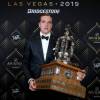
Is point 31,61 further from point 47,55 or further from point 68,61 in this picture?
point 68,61

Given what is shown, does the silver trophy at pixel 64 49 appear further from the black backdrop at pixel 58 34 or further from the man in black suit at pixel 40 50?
the black backdrop at pixel 58 34

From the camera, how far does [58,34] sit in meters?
5.87

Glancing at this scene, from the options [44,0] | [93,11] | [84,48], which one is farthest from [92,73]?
[44,0]

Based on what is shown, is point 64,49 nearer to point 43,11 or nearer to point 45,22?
point 45,22

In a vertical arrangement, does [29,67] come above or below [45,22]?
below

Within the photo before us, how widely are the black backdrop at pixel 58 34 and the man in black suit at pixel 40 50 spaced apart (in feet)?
2.16

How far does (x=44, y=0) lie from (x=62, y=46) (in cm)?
143

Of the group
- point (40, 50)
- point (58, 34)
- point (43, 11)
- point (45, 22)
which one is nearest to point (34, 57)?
point (40, 50)

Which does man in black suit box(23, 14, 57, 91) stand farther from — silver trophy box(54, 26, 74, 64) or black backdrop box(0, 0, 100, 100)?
black backdrop box(0, 0, 100, 100)

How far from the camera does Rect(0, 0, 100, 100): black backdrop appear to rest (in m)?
5.81

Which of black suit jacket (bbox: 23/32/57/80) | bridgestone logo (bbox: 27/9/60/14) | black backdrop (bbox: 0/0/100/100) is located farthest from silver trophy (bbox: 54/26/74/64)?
bridgestone logo (bbox: 27/9/60/14)

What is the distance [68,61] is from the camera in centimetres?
477

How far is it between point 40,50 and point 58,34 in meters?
0.79

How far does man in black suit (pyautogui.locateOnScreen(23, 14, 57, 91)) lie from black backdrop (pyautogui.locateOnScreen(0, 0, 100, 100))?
66 centimetres
